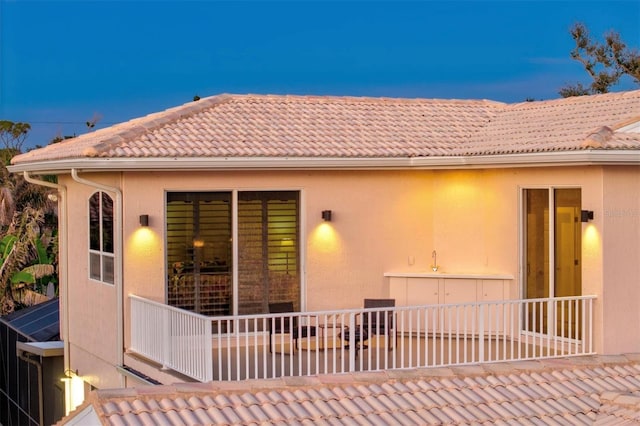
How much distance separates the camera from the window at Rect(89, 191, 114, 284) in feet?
52.5

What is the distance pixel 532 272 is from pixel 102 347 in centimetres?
718

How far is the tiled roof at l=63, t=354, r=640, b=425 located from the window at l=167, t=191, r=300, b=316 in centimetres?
392

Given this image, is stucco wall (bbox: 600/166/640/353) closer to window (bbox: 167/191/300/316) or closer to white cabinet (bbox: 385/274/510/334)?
white cabinet (bbox: 385/274/510/334)

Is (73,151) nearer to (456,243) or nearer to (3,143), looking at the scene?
(456,243)

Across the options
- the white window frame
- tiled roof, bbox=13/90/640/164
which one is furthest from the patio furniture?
the white window frame

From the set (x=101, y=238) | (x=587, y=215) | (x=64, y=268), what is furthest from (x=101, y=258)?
(x=587, y=215)

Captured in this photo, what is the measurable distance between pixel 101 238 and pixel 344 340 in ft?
15.4

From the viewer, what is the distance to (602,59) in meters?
43.5

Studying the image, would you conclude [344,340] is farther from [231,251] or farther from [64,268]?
[64,268]

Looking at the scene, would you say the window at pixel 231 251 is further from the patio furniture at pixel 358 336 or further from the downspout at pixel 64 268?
the downspout at pixel 64 268

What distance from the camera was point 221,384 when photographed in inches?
467

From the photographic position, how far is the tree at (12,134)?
46750mm

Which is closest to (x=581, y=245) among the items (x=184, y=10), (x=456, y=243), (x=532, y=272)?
(x=532, y=272)

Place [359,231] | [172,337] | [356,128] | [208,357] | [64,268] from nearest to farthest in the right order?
1. [208,357]
2. [172,337]
3. [359,231]
4. [356,128]
5. [64,268]
